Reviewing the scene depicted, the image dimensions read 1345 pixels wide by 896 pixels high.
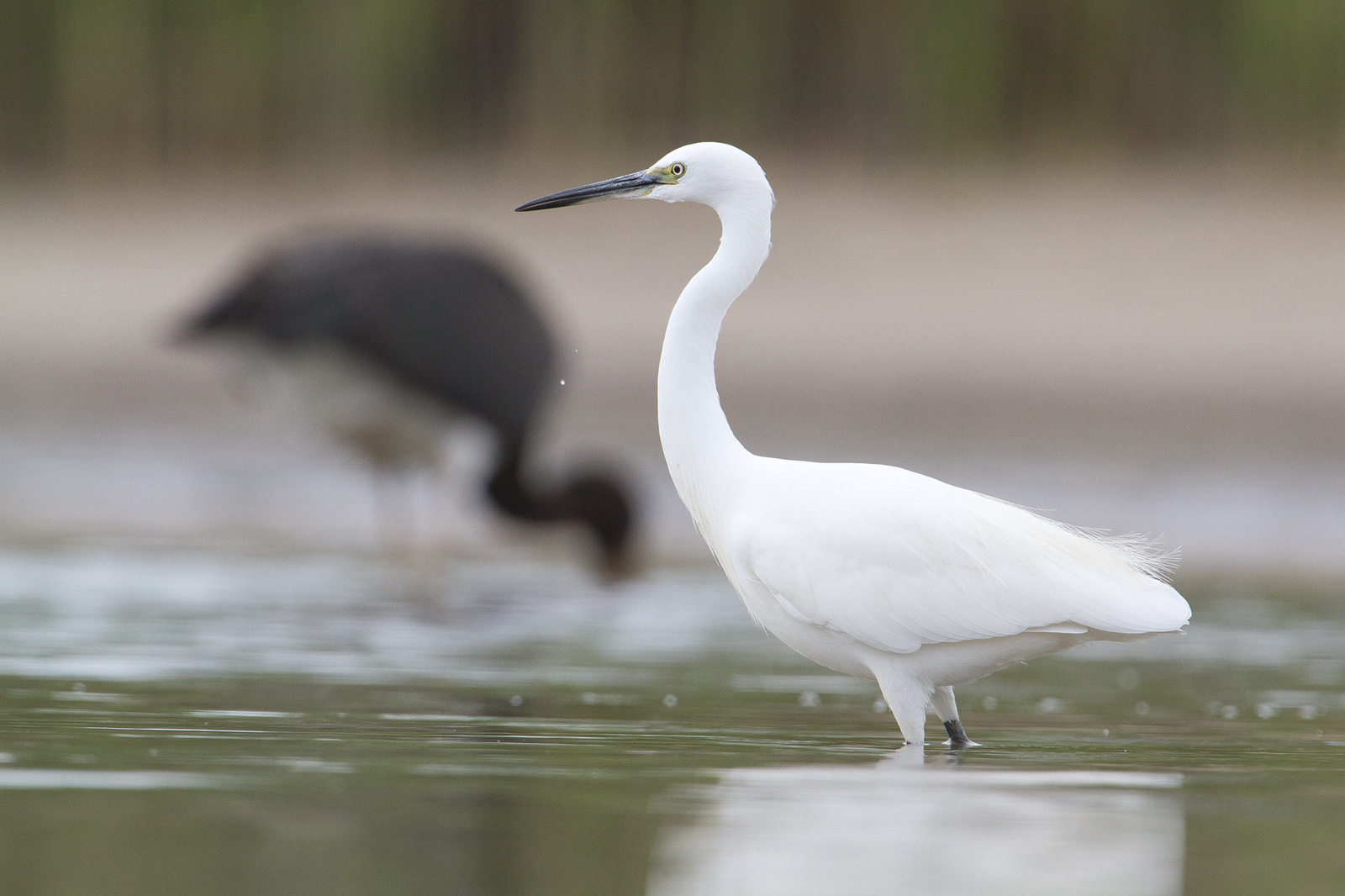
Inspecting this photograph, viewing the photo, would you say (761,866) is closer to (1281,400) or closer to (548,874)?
(548,874)

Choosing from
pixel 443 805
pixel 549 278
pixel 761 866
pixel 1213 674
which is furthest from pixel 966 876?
pixel 549 278

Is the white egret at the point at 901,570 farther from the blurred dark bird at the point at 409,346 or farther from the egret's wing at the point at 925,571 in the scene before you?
the blurred dark bird at the point at 409,346

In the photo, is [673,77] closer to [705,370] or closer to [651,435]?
[651,435]

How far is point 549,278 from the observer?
19.8m

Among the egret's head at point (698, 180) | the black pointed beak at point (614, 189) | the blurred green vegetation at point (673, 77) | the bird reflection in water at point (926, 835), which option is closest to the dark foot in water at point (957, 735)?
the bird reflection in water at point (926, 835)

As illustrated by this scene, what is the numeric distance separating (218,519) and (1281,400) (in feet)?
28.1

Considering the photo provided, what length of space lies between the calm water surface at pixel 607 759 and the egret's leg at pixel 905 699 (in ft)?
0.27

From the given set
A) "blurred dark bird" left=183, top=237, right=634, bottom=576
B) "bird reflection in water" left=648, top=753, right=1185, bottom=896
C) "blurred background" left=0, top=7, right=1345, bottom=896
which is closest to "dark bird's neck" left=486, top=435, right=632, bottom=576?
"blurred dark bird" left=183, top=237, right=634, bottom=576

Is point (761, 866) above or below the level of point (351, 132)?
below

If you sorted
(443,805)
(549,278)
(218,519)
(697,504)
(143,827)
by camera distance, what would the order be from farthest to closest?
(549,278) → (218,519) → (697,504) → (443,805) → (143,827)

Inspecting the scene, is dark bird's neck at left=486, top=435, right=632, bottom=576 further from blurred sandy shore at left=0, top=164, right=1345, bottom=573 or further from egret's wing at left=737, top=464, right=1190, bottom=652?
egret's wing at left=737, top=464, right=1190, bottom=652

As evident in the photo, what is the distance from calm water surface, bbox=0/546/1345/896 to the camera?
4117 mm

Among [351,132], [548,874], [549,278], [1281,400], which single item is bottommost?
[548,874]

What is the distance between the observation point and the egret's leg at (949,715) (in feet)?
19.5
